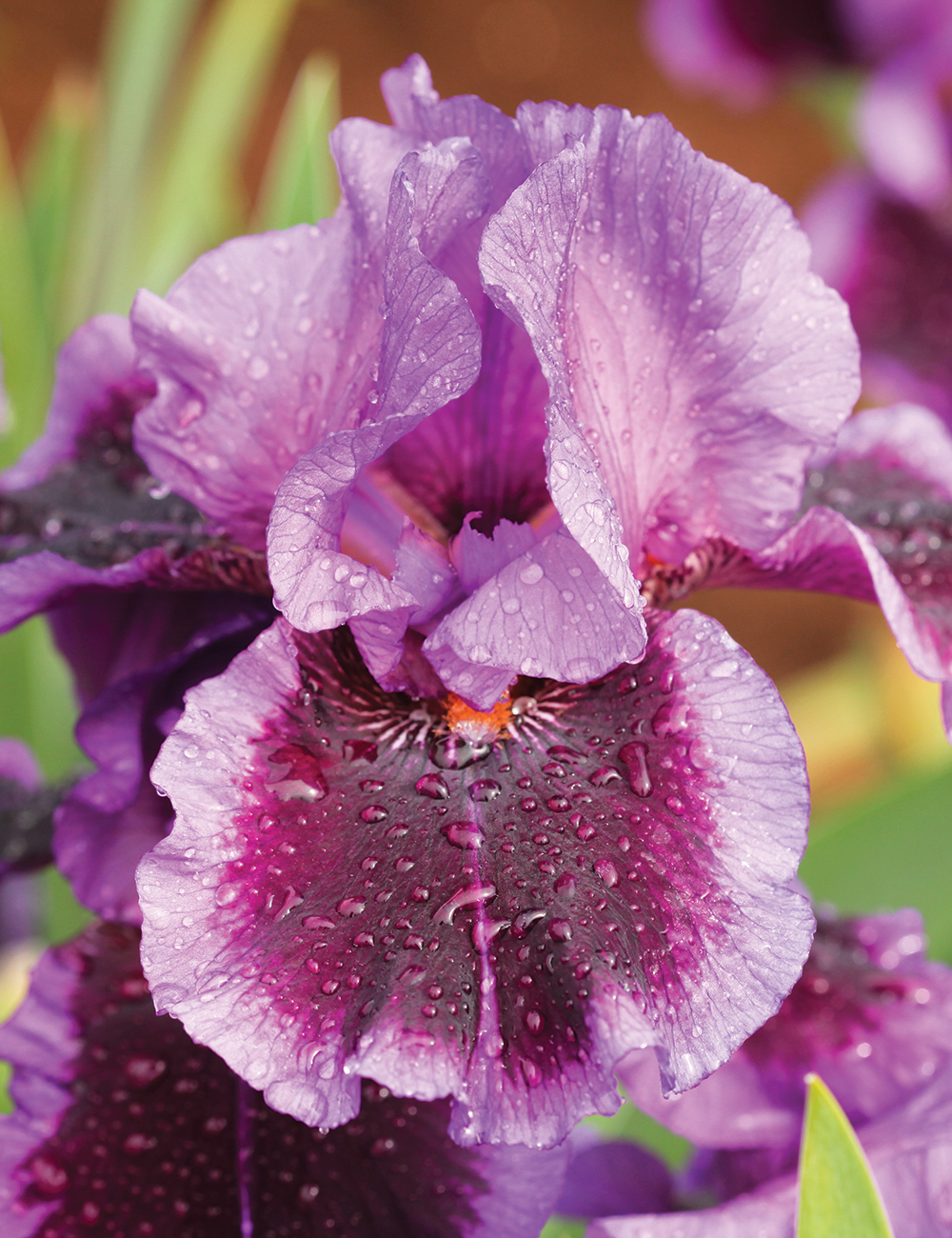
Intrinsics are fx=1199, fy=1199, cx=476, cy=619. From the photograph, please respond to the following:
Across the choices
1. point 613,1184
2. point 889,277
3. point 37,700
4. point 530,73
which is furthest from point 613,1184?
point 530,73

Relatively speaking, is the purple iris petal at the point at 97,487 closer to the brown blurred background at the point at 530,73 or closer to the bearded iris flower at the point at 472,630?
the bearded iris flower at the point at 472,630

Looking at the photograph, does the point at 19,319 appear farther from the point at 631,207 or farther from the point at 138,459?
the point at 631,207

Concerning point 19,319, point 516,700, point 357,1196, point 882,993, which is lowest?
point 882,993

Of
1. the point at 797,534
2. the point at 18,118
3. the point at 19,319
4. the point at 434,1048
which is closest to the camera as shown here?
the point at 434,1048

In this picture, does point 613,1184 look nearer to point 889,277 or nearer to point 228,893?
point 228,893

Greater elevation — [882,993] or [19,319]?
[19,319]

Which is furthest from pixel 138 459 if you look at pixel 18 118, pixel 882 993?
pixel 18 118
